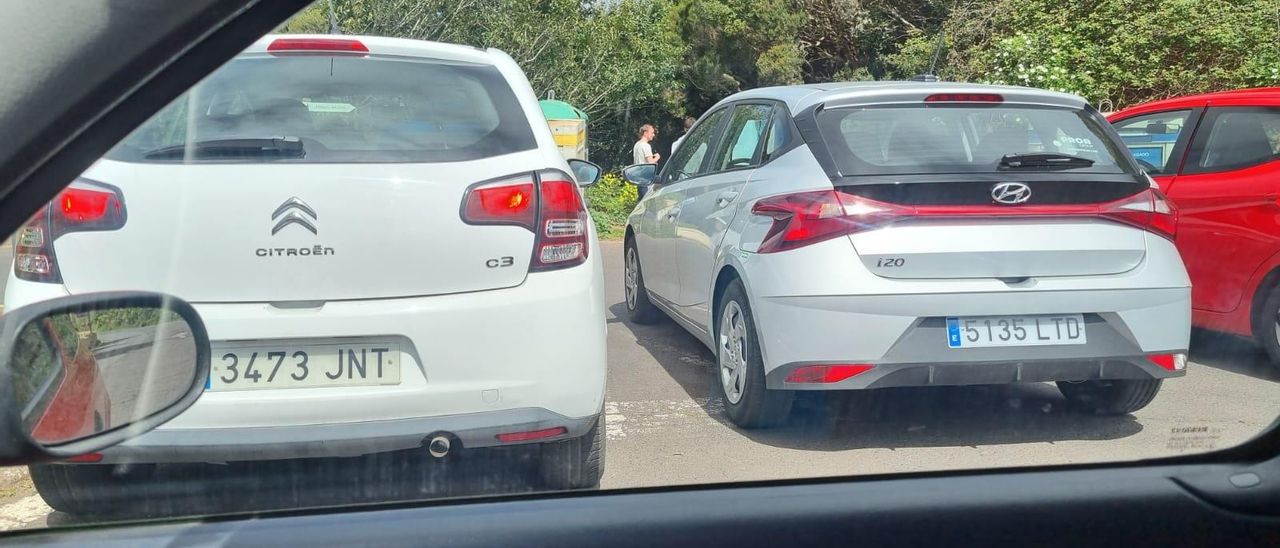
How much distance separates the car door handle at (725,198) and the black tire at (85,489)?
287cm

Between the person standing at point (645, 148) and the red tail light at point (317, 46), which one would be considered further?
the person standing at point (645, 148)

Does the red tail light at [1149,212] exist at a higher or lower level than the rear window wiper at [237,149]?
lower

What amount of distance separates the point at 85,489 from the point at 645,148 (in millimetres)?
2031

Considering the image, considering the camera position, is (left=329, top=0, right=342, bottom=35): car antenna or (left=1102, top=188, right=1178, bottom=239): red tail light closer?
(left=329, top=0, right=342, bottom=35): car antenna

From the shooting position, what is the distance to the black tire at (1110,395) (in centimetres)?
224

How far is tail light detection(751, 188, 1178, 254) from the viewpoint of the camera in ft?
9.00

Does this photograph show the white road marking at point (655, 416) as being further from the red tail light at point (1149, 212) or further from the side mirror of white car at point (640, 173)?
the red tail light at point (1149, 212)

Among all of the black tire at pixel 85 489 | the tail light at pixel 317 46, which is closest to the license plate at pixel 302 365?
the black tire at pixel 85 489

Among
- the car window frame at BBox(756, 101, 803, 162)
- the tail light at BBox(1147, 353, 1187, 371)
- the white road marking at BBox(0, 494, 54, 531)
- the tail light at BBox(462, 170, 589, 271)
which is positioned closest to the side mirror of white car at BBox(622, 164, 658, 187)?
the car window frame at BBox(756, 101, 803, 162)

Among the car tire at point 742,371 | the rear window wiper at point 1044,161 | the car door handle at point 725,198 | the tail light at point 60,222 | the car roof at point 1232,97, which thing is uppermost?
the car roof at point 1232,97

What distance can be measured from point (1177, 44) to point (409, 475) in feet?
5.68

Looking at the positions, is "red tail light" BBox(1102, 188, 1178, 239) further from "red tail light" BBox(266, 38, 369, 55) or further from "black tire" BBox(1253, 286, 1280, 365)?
"red tail light" BBox(266, 38, 369, 55)

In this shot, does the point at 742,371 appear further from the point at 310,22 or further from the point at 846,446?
the point at 310,22

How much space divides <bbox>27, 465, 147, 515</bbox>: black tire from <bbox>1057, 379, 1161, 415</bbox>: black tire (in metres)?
1.84
